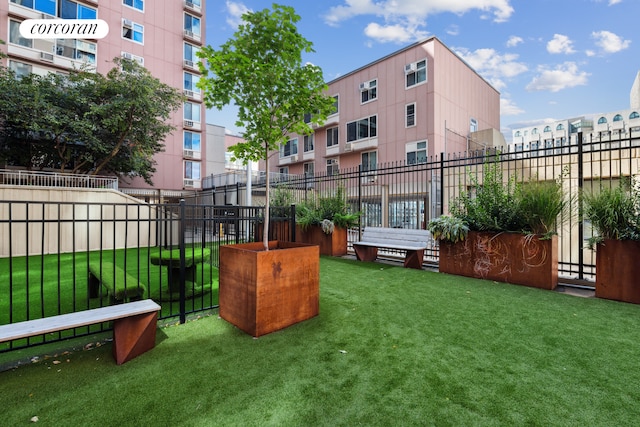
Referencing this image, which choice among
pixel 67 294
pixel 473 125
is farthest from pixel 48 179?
pixel 473 125

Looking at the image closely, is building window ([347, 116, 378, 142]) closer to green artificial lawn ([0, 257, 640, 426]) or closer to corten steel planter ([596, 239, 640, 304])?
corten steel planter ([596, 239, 640, 304])

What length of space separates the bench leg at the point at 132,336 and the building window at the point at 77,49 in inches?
982

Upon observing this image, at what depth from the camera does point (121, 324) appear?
2816 mm

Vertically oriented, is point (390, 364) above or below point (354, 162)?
below

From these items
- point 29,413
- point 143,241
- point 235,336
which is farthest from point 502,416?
point 143,241

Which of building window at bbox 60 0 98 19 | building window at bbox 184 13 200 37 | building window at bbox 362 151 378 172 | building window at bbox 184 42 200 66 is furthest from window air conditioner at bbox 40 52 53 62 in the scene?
→ building window at bbox 362 151 378 172

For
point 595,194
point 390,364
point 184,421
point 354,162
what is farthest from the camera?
point 354,162

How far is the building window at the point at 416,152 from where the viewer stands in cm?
1821

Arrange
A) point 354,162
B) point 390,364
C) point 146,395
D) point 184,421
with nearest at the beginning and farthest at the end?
point 184,421 → point 146,395 → point 390,364 → point 354,162

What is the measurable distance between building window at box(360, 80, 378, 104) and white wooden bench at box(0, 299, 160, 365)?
70.1ft

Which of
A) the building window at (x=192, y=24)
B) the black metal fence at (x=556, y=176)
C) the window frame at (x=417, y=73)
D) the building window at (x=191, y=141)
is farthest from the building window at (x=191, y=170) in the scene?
the window frame at (x=417, y=73)

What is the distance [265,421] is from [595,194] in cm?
608

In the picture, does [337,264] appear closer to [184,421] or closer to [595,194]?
[595,194]

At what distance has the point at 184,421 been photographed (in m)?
1.98
